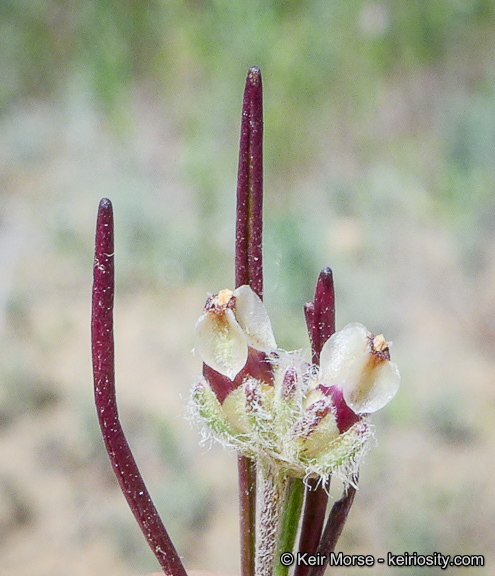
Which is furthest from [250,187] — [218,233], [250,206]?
[218,233]

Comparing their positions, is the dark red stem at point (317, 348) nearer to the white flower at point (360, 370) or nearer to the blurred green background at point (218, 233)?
the white flower at point (360, 370)

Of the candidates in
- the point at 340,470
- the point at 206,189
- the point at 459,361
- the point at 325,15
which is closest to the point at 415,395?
the point at 459,361

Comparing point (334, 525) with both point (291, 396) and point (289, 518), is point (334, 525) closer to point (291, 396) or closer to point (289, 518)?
point (289, 518)

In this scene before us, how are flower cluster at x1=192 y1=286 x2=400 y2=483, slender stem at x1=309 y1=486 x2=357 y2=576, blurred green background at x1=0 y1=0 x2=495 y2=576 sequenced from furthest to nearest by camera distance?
blurred green background at x1=0 y1=0 x2=495 y2=576
slender stem at x1=309 y1=486 x2=357 y2=576
flower cluster at x1=192 y1=286 x2=400 y2=483

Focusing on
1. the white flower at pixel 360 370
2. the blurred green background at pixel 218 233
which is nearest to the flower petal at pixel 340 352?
the white flower at pixel 360 370

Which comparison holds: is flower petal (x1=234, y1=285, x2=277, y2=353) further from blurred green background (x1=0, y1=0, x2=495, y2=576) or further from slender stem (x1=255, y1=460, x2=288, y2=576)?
blurred green background (x1=0, y1=0, x2=495, y2=576)

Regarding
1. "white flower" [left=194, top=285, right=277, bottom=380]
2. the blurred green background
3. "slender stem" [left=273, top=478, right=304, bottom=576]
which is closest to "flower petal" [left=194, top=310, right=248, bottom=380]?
"white flower" [left=194, top=285, right=277, bottom=380]

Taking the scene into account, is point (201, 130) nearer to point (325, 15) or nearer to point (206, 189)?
point (206, 189)
